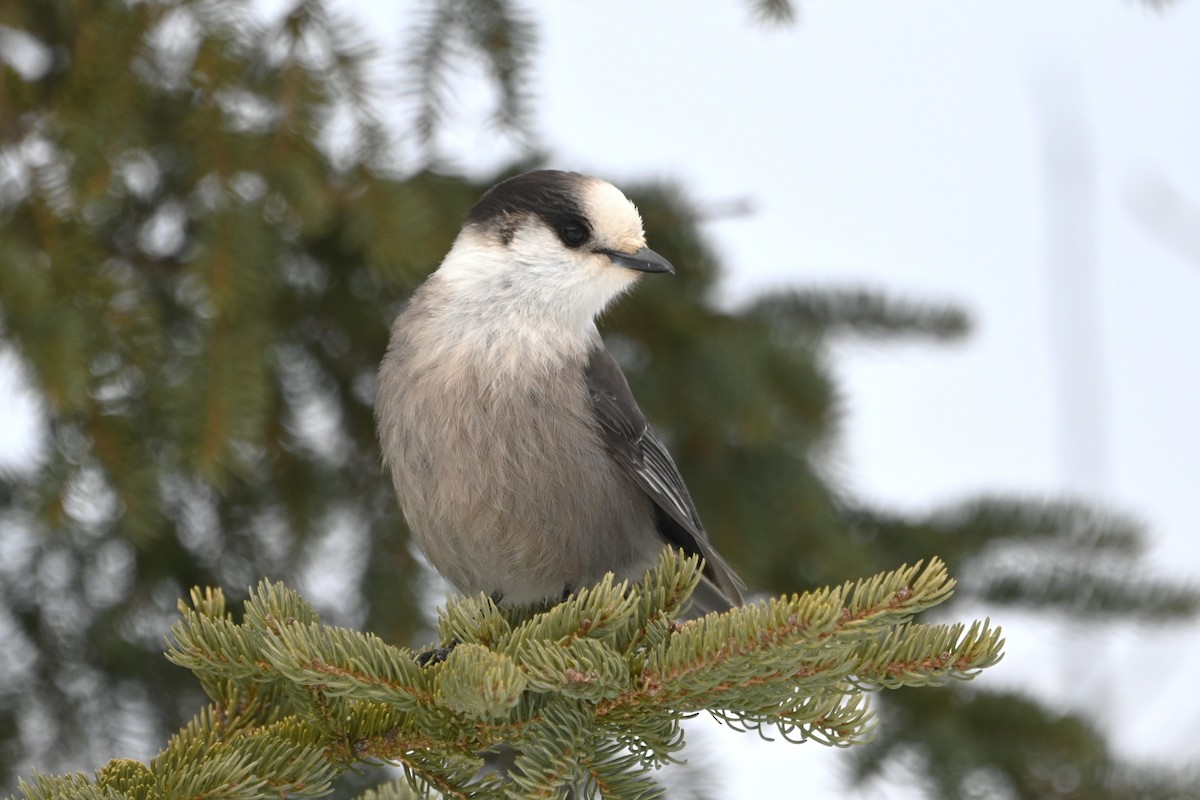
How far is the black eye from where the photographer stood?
3.16 meters

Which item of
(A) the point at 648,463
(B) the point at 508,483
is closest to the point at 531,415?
(B) the point at 508,483

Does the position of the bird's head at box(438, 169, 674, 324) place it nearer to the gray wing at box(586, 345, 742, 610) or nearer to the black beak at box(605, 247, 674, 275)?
the black beak at box(605, 247, 674, 275)

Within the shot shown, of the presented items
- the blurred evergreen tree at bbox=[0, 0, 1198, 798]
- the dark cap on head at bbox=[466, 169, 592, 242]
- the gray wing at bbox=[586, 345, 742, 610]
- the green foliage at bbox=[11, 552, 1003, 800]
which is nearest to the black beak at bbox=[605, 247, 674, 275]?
the dark cap on head at bbox=[466, 169, 592, 242]

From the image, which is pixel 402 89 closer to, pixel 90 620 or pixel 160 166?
pixel 160 166

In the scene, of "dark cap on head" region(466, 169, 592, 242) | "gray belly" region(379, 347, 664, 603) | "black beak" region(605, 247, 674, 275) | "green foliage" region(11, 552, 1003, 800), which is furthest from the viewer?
"dark cap on head" region(466, 169, 592, 242)

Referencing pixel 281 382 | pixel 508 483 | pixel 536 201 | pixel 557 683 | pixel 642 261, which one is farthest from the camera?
pixel 281 382

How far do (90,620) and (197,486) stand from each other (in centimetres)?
49

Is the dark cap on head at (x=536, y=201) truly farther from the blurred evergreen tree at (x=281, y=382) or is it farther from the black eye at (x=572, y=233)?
the blurred evergreen tree at (x=281, y=382)

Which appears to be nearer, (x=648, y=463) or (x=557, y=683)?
(x=557, y=683)

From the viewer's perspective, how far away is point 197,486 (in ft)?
12.1

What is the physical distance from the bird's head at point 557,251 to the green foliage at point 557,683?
3.88ft

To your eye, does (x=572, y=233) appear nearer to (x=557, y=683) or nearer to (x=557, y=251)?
(x=557, y=251)

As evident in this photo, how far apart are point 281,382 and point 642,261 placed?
1205mm

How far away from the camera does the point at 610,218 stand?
3139mm
